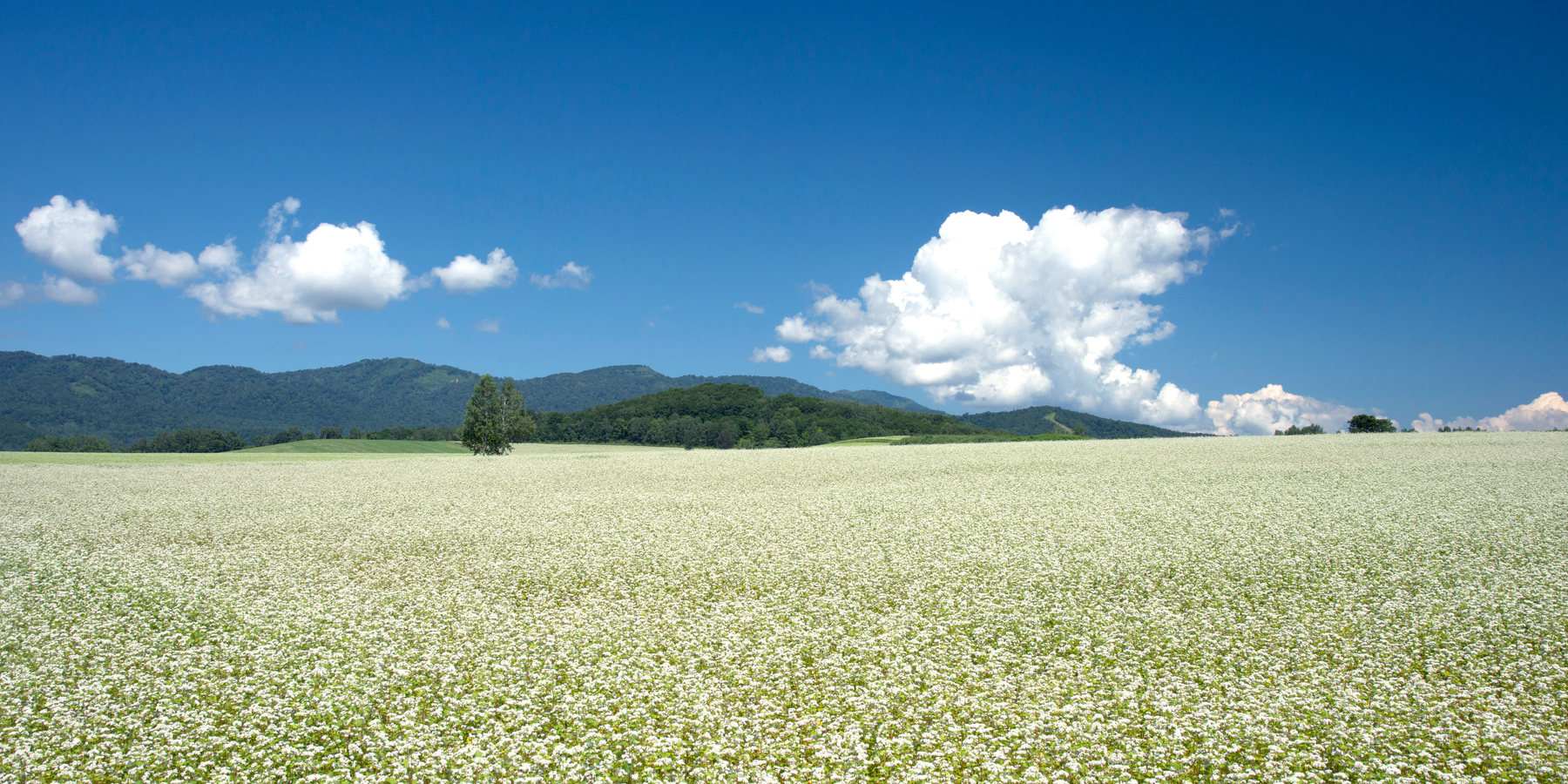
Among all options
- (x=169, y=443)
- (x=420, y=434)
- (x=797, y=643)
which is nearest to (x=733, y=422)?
(x=420, y=434)

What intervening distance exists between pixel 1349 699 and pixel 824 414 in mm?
104028

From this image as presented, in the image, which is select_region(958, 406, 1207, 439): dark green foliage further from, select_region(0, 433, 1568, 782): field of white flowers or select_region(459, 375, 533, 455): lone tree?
select_region(0, 433, 1568, 782): field of white flowers

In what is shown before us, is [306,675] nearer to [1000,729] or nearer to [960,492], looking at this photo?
[1000,729]

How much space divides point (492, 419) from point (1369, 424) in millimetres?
77742

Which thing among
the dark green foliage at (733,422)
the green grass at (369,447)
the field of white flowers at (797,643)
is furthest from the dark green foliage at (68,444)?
the field of white flowers at (797,643)

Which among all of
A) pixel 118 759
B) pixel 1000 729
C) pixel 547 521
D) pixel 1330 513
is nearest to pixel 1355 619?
pixel 1000 729

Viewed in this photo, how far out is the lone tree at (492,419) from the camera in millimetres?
64500

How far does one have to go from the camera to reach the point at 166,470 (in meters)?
35.9

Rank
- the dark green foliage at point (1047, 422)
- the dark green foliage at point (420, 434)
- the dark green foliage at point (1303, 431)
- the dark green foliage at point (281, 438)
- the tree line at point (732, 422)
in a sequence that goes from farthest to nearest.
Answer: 1. the dark green foliage at point (1047, 422)
2. the dark green foliage at point (420, 434)
3. the tree line at point (732, 422)
4. the dark green foliage at point (281, 438)
5. the dark green foliage at point (1303, 431)

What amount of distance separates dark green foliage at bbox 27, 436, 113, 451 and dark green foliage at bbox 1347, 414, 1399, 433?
117 meters

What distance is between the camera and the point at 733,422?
349ft

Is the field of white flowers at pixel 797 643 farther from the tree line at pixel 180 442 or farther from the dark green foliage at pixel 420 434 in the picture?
the dark green foliage at pixel 420 434

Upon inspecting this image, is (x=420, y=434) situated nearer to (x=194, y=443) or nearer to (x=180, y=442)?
(x=194, y=443)

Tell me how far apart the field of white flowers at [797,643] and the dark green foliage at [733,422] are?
70480 millimetres
